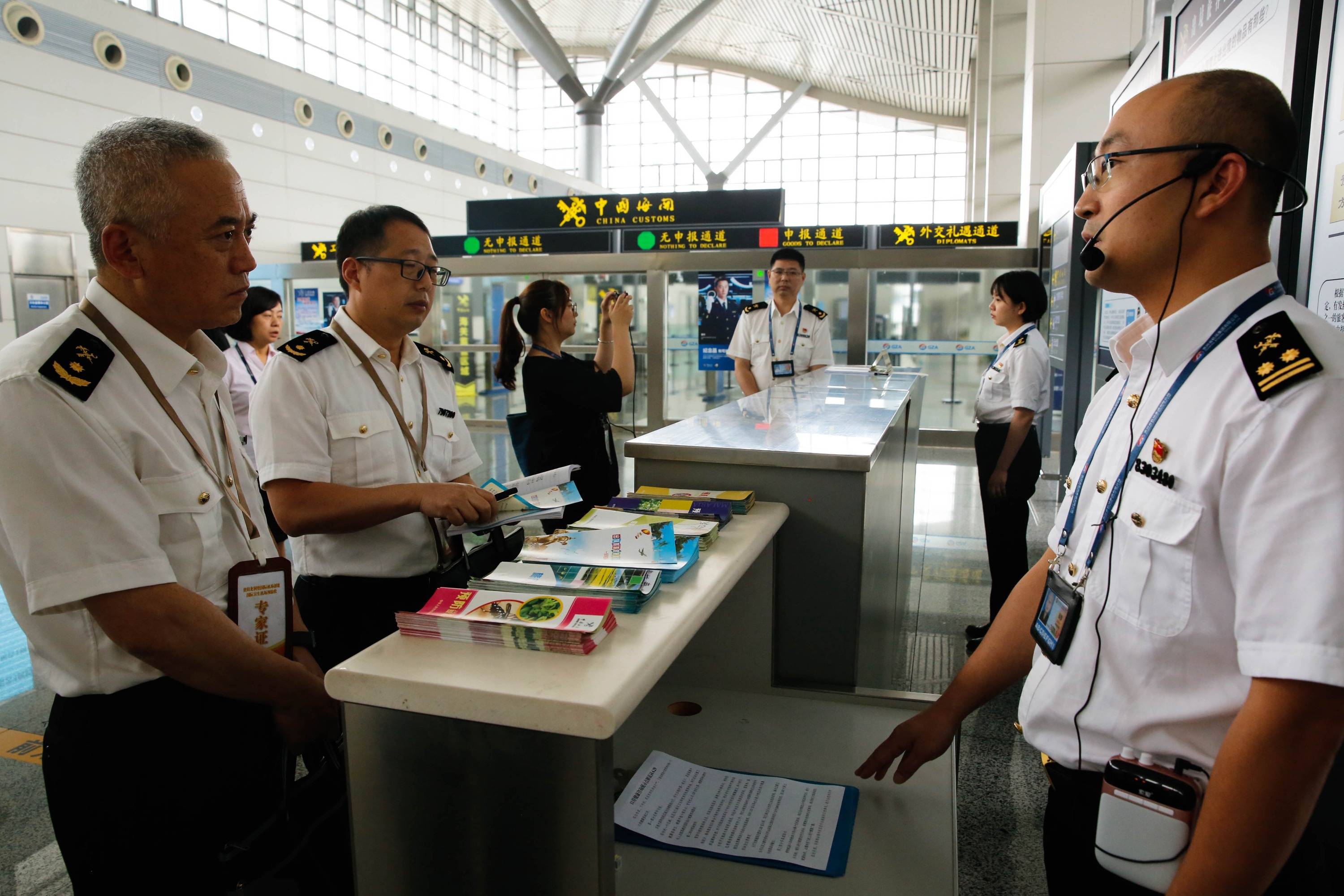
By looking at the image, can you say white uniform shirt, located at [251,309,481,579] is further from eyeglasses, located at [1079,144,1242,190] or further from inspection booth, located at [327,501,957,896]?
eyeglasses, located at [1079,144,1242,190]

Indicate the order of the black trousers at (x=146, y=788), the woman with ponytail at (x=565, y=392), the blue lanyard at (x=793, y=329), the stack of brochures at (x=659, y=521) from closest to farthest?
the black trousers at (x=146, y=788), the stack of brochures at (x=659, y=521), the woman with ponytail at (x=565, y=392), the blue lanyard at (x=793, y=329)

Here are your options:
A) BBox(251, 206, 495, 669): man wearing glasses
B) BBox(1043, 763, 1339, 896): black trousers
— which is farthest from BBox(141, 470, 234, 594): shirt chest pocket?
BBox(1043, 763, 1339, 896): black trousers

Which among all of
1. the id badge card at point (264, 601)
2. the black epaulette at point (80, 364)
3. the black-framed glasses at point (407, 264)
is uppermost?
the black-framed glasses at point (407, 264)

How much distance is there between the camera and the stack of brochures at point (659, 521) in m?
1.38

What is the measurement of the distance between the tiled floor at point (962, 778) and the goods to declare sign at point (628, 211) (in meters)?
3.91

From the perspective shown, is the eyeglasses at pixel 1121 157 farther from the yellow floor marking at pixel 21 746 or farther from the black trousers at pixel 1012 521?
the yellow floor marking at pixel 21 746

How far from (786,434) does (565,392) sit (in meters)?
1.29

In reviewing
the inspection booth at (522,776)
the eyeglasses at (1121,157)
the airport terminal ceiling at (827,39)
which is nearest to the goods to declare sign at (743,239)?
the eyeglasses at (1121,157)

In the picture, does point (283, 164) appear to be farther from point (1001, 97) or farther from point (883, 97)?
point (883, 97)

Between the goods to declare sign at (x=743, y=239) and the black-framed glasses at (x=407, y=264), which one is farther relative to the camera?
the goods to declare sign at (x=743, y=239)

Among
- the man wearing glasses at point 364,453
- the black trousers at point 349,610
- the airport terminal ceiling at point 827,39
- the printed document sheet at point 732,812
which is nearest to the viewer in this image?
the printed document sheet at point 732,812

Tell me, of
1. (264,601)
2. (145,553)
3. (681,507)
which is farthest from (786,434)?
(145,553)

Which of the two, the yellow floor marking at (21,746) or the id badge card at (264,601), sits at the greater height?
the id badge card at (264,601)

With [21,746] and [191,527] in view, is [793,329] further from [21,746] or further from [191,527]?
[191,527]
